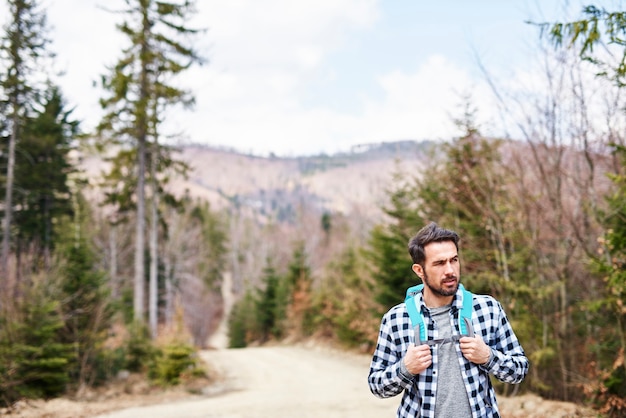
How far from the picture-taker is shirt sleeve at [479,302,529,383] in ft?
8.16

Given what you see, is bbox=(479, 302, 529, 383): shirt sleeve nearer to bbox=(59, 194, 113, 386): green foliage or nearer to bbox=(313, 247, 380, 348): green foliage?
bbox=(59, 194, 113, 386): green foliage

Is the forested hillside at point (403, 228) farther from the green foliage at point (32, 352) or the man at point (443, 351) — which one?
the man at point (443, 351)

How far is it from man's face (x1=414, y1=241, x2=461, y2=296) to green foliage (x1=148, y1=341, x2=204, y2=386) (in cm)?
1279

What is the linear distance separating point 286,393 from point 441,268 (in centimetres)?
1090

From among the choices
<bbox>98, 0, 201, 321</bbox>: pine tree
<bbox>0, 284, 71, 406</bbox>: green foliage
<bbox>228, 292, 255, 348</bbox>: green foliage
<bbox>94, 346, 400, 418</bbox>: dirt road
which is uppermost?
<bbox>98, 0, 201, 321</bbox>: pine tree

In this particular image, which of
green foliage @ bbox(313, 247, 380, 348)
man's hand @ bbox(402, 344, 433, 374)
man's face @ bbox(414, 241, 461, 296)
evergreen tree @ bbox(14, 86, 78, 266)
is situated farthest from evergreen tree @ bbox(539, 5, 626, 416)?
evergreen tree @ bbox(14, 86, 78, 266)

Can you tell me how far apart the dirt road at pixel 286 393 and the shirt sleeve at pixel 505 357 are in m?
7.41

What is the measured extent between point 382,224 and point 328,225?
54.9 m

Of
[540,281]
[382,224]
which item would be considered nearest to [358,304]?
[382,224]

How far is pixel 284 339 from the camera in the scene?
3083cm

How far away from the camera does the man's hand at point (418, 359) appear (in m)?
2.41

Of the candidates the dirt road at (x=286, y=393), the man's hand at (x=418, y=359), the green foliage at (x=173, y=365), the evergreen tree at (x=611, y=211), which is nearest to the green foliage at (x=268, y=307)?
the dirt road at (x=286, y=393)

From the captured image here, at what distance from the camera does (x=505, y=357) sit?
2.51 metres

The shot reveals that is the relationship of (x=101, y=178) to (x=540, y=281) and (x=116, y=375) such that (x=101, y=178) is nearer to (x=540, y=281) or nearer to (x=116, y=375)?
(x=116, y=375)
